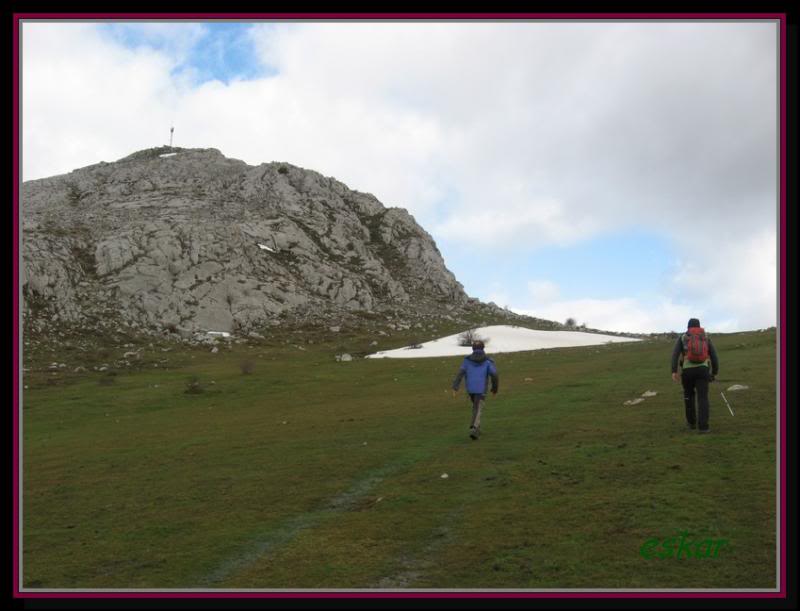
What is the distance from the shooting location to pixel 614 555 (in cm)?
1141

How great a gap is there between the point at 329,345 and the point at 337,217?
5563 centimetres

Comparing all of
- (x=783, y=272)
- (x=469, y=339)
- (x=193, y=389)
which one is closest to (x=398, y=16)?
(x=783, y=272)

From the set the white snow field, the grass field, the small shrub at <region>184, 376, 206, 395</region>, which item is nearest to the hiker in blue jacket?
the grass field

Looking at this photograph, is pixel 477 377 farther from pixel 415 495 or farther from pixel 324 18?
pixel 324 18

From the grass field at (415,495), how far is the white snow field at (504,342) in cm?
3482

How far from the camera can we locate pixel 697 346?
2005 centimetres

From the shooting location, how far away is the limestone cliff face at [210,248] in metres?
90.0

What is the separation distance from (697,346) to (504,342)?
60.0 m

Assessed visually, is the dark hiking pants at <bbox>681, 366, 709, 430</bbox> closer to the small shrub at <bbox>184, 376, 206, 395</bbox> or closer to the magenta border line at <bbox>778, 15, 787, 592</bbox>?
the magenta border line at <bbox>778, 15, 787, 592</bbox>

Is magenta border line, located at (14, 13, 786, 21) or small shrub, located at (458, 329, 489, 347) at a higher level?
magenta border line, located at (14, 13, 786, 21)

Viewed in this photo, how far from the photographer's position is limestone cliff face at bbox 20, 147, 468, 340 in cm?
9000

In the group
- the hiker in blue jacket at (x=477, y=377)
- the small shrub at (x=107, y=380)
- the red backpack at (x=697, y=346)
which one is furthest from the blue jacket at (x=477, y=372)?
the small shrub at (x=107, y=380)

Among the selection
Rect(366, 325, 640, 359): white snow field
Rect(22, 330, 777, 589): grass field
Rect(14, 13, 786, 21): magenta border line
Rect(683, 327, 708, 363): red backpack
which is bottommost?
Rect(22, 330, 777, 589): grass field

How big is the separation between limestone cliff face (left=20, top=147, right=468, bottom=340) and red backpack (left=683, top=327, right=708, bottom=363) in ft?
251
